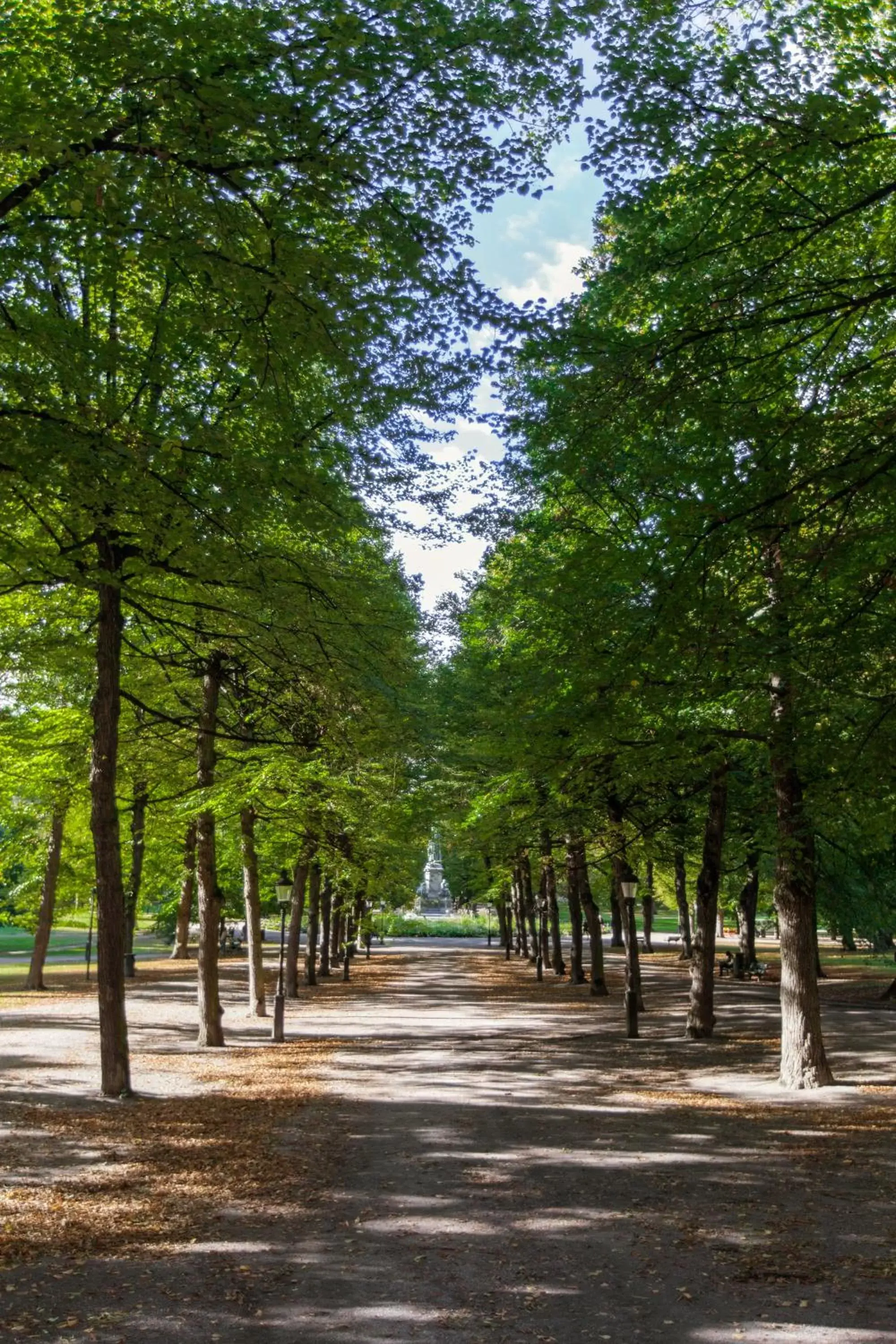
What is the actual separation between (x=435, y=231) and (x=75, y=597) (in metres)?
9.36

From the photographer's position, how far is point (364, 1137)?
1089 cm

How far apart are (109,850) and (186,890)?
2491 centimetres

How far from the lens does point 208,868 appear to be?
1703 centimetres

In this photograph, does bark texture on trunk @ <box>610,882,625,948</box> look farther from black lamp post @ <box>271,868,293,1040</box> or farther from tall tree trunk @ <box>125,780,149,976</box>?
tall tree trunk @ <box>125,780,149,976</box>

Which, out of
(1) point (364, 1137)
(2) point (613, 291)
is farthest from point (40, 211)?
(1) point (364, 1137)

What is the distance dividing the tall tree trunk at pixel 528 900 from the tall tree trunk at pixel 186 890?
10256mm

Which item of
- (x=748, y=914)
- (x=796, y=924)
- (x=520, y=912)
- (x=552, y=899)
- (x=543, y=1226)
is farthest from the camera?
(x=520, y=912)

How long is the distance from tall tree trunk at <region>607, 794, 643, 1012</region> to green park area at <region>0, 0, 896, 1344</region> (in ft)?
12.6

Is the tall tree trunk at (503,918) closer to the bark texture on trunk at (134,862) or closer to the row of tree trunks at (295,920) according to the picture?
the bark texture on trunk at (134,862)

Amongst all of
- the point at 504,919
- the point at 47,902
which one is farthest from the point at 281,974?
the point at 504,919

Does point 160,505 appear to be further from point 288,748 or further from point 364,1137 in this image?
point 288,748

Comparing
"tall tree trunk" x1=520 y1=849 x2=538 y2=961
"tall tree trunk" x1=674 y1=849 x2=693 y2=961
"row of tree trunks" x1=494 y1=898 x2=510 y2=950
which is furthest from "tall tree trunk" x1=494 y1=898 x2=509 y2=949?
"tall tree trunk" x1=674 y1=849 x2=693 y2=961

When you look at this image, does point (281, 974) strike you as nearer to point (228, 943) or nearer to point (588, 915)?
point (588, 915)

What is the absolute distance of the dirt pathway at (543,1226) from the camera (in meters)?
5.67
